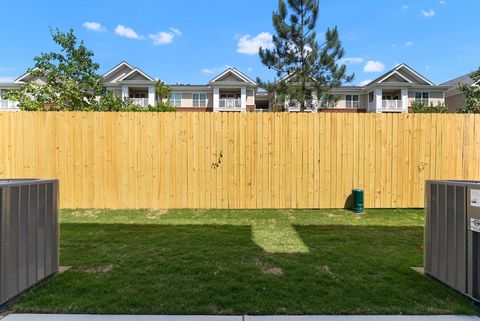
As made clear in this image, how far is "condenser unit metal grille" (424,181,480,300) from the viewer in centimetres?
306

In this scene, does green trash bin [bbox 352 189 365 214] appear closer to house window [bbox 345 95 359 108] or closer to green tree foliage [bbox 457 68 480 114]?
green tree foliage [bbox 457 68 480 114]

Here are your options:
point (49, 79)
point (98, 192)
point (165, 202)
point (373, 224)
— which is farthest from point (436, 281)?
point (49, 79)

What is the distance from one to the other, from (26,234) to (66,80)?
14.3m

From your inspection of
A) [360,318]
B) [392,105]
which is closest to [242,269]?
[360,318]

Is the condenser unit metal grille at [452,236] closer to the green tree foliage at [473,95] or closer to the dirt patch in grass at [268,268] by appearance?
the dirt patch in grass at [268,268]

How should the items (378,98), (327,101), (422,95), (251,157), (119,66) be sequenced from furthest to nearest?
1. (422,95)
2. (119,66)
3. (378,98)
4. (327,101)
5. (251,157)

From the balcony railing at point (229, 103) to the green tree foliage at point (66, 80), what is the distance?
58.7ft

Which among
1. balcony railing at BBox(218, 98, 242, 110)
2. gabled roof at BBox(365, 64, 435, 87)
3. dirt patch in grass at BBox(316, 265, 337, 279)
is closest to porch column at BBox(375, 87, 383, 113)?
gabled roof at BBox(365, 64, 435, 87)

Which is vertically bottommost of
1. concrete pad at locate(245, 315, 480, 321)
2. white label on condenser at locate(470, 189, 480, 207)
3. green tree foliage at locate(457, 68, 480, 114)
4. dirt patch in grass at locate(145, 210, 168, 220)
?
concrete pad at locate(245, 315, 480, 321)

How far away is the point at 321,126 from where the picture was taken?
296 inches

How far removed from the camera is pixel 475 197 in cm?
304

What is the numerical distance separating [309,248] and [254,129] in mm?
3509

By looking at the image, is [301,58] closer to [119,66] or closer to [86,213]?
[86,213]

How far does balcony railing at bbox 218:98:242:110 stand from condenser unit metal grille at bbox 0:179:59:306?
2979 cm
